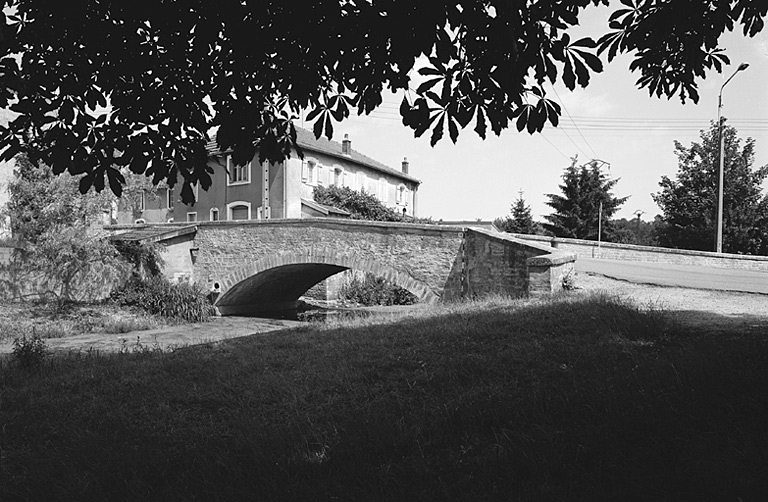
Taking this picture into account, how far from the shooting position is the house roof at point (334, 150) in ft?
96.2

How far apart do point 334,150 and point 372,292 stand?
999 centimetres

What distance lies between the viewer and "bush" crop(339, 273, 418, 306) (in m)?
25.4

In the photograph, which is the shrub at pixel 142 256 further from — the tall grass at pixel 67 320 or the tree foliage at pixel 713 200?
the tree foliage at pixel 713 200

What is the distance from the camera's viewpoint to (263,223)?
64.4ft

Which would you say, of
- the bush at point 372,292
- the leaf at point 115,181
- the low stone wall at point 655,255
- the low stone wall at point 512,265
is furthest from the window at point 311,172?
the leaf at point 115,181

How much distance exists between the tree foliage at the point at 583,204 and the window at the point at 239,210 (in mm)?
20549

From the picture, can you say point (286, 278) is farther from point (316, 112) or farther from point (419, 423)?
point (419, 423)

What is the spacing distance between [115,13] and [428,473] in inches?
144

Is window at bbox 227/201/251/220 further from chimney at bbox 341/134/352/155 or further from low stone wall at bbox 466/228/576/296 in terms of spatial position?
low stone wall at bbox 466/228/576/296

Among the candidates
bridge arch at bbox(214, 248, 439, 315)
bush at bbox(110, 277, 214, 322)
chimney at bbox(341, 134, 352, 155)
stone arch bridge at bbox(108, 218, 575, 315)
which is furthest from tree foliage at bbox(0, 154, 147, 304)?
chimney at bbox(341, 134, 352, 155)

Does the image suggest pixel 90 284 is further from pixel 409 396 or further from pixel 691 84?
pixel 691 84

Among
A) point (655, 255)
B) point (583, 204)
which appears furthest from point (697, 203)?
point (655, 255)

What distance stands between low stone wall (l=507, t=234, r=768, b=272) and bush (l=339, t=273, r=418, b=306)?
6.79 meters

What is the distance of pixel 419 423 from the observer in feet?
12.7
